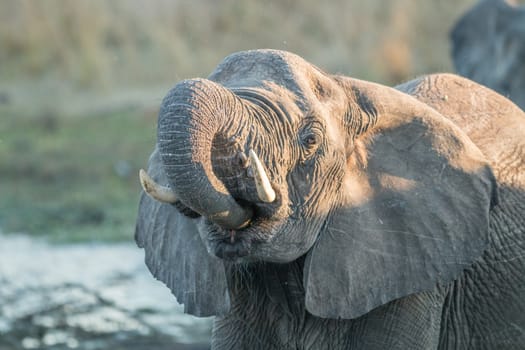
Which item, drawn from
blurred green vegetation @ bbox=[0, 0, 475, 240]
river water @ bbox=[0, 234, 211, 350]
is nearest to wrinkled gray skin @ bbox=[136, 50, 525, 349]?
river water @ bbox=[0, 234, 211, 350]

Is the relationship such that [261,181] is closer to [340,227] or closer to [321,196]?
[321,196]

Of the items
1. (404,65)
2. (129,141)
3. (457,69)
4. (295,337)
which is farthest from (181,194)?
(404,65)

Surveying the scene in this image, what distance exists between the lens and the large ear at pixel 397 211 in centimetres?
430

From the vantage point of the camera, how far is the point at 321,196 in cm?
417

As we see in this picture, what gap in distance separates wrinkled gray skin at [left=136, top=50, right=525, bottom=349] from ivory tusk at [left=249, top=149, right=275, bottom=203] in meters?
0.05

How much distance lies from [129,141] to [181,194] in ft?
33.5

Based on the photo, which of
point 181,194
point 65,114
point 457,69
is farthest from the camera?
point 65,114

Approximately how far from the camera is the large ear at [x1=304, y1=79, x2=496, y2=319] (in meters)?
4.30

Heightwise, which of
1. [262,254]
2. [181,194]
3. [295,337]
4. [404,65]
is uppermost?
[181,194]

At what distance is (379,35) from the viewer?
16750 millimetres

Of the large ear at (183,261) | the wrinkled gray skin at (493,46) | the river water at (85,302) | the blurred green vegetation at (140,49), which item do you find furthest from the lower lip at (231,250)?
the blurred green vegetation at (140,49)

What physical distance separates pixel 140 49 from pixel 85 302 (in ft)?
27.0

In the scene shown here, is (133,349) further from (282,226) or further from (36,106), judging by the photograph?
(36,106)

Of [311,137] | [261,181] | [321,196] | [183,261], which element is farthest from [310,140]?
[183,261]
